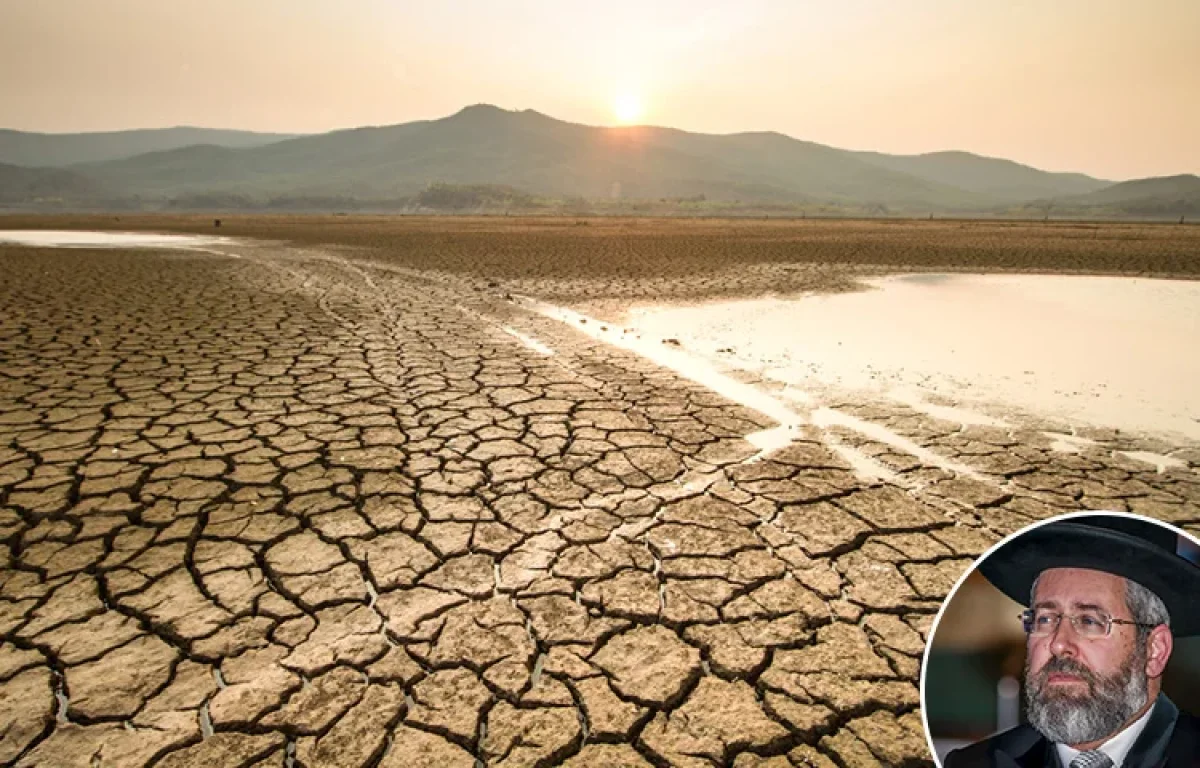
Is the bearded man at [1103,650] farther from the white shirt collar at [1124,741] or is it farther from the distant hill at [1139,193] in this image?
the distant hill at [1139,193]

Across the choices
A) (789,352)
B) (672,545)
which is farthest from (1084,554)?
(789,352)

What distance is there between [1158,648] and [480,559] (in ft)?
7.22

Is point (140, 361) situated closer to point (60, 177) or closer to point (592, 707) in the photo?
point (592, 707)

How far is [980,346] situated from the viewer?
6.30 m

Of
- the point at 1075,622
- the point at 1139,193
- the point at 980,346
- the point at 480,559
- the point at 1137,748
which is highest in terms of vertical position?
the point at 1139,193

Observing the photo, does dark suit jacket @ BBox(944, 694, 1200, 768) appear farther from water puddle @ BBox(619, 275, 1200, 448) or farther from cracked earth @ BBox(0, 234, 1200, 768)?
water puddle @ BBox(619, 275, 1200, 448)

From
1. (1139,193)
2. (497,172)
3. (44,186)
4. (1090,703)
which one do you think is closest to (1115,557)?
(1090,703)

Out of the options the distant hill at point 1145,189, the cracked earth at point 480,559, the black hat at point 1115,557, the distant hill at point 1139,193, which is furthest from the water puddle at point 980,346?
the distant hill at point 1145,189

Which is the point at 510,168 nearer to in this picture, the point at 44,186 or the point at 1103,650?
the point at 44,186

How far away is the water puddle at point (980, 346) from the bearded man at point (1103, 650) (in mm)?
4067

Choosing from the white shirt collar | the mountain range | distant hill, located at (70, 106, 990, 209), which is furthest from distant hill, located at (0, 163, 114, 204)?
the white shirt collar

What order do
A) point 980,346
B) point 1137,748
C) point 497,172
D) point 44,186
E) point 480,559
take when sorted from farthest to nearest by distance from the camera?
point 497,172, point 44,186, point 980,346, point 480,559, point 1137,748

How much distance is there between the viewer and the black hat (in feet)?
2.15

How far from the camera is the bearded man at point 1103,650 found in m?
0.65
